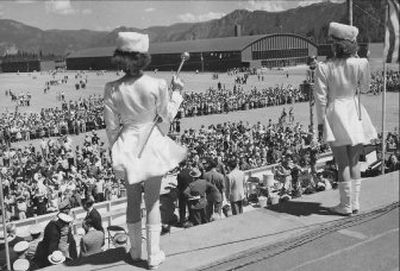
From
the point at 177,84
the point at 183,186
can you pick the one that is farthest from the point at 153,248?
the point at 183,186

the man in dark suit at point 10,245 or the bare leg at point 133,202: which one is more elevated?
the bare leg at point 133,202

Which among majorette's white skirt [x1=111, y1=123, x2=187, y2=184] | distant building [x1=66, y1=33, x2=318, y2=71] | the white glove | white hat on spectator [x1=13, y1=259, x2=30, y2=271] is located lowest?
white hat on spectator [x1=13, y1=259, x2=30, y2=271]

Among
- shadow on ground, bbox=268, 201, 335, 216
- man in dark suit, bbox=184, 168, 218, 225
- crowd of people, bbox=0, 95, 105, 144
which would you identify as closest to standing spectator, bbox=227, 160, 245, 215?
man in dark suit, bbox=184, 168, 218, 225

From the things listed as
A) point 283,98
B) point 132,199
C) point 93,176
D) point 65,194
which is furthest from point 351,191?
point 283,98

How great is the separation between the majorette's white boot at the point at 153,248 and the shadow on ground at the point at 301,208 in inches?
70.1

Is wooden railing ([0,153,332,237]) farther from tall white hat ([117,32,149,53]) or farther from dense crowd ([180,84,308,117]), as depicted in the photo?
dense crowd ([180,84,308,117])

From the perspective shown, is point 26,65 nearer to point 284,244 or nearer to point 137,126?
point 137,126

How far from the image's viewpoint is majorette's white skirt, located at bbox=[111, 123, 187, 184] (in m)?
3.85

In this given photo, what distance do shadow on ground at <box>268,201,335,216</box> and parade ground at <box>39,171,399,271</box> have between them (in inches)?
0.4

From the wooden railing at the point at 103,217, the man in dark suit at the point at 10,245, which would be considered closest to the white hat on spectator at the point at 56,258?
the man in dark suit at the point at 10,245

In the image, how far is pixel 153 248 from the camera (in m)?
4.04

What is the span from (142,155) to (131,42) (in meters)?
0.89

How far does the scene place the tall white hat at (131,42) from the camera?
153 inches

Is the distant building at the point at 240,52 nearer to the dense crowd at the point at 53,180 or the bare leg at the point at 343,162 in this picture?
the dense crowd at the point at 53,180
